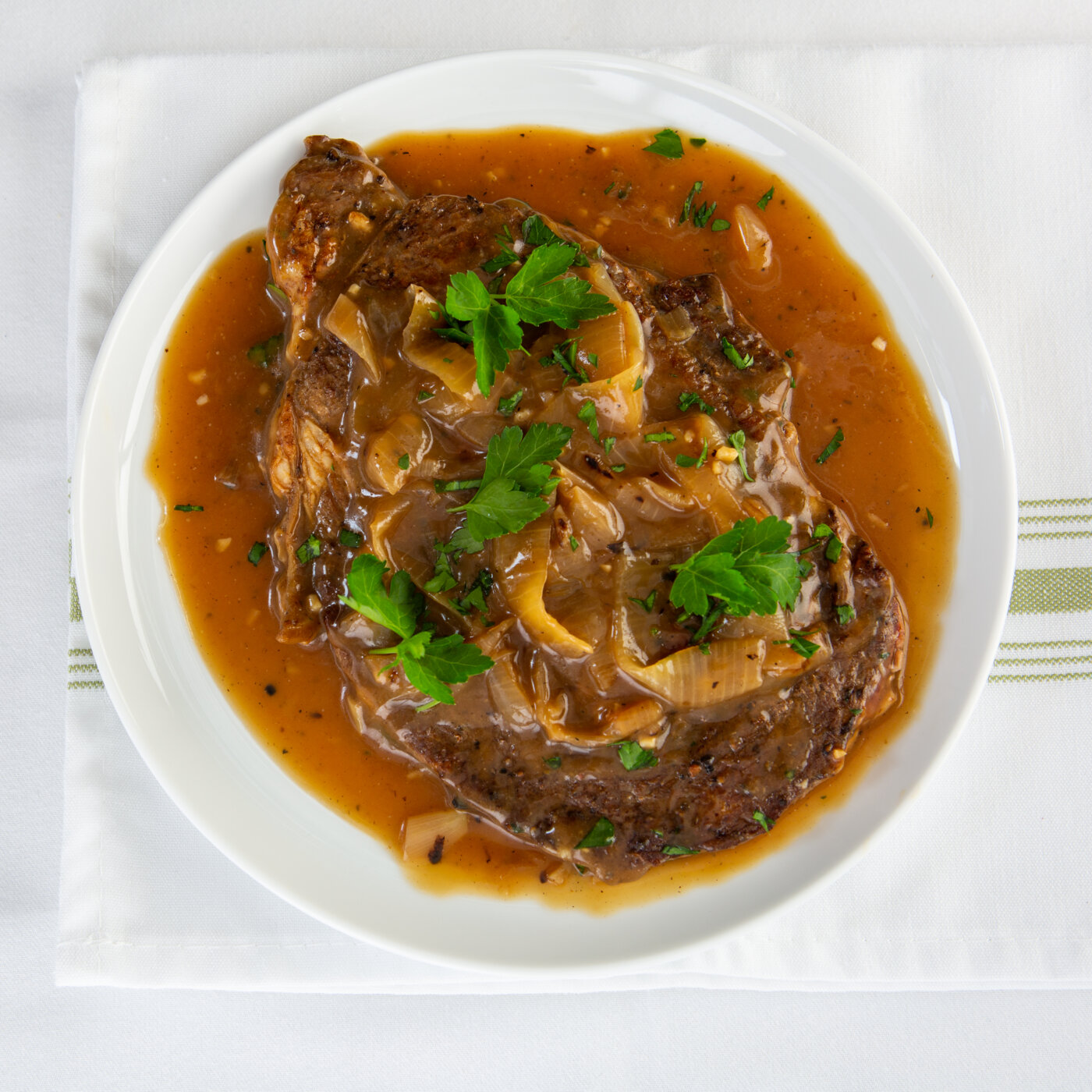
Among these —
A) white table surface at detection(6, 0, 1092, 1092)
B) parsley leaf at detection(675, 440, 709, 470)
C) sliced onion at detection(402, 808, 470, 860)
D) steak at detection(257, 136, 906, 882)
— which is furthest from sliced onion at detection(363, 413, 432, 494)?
white table surface at detection(6, 0, 1092, 1092)

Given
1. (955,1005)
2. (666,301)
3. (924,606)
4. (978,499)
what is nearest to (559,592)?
(666,301)

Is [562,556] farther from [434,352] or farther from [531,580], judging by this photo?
[434,352]

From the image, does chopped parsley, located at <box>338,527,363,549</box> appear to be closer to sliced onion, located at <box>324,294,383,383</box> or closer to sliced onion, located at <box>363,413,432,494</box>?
sliced onion, located at <box>363,413,432,494</box>

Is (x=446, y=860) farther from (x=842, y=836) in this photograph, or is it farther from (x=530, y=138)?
(x=530, y=138)

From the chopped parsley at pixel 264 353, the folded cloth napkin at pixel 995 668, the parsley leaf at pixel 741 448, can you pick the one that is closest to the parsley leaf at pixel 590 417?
the parsley leaf at pixel 741 448

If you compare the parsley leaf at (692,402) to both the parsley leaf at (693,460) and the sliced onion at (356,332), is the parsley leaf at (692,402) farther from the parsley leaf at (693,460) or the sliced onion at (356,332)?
the sliced onion at (356,332)

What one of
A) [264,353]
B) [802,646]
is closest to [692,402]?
[802,646]
